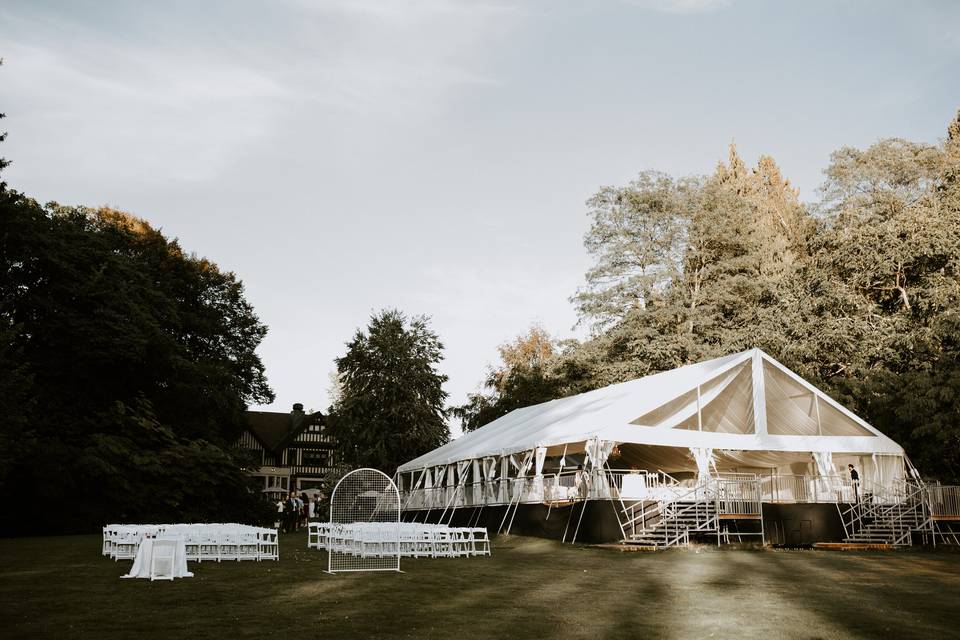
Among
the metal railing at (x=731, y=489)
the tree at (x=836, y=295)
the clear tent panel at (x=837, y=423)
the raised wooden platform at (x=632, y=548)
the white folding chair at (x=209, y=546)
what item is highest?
the tree at (x=836, y=295)

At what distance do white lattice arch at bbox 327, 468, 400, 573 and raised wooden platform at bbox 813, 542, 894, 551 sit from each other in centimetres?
1059

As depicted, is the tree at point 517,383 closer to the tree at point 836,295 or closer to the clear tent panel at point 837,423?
the tree at point 836,295

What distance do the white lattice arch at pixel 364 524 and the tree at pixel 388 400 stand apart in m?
24.8

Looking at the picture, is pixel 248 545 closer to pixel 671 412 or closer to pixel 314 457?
pixel 671 412

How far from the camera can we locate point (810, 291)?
3447 cm

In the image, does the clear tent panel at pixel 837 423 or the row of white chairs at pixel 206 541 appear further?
the clear tent panel at pixel 837 423

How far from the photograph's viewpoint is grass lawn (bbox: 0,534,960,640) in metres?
7.90

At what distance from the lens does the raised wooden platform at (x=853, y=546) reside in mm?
20756

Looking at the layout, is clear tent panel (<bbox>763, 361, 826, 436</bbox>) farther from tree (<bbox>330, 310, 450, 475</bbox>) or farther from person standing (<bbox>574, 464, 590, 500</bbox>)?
tree (<bbox>330, 310, 450, 475</bbox>)

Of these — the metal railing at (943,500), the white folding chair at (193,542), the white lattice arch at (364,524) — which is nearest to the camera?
the white lattice arch at (364,524)

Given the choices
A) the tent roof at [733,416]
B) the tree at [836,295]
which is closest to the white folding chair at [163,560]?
the tent roof at [733,416]

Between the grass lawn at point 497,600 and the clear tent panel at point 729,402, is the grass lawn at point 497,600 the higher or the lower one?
the lower one

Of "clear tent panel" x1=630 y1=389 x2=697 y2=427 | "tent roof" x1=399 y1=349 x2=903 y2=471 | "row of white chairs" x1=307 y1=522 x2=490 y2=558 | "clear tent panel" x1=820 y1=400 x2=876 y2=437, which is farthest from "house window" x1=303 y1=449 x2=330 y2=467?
"clear tent panel" x1=820 y1=400 x2=876 y2=437

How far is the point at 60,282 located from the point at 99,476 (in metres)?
6.72
